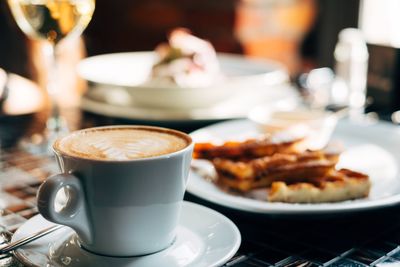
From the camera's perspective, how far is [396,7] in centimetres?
256

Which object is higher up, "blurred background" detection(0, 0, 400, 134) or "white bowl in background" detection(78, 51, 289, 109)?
"white bowl in background" detection(78, 51, 289, 109)

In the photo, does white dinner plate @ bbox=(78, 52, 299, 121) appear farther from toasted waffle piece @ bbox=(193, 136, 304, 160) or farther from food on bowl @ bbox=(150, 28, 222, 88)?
toasted waffle piece @ bbox=(193, 136, 304, 160)

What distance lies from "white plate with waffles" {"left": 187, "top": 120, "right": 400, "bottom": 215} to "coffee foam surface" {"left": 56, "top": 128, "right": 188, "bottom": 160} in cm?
10

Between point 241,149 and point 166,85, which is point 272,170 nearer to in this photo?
point 241,149

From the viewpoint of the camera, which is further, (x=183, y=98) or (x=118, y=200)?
(x=183, y=98)

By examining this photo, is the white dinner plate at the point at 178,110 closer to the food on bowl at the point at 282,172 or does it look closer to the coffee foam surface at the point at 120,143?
the food on bowl at the point at 282,172

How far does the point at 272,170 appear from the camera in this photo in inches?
27.0

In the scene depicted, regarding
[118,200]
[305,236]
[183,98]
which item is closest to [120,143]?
[118,200]

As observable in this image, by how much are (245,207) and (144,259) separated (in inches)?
5.4

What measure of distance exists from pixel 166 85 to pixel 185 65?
99 millimetres

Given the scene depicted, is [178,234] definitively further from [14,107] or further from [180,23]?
[180,23]

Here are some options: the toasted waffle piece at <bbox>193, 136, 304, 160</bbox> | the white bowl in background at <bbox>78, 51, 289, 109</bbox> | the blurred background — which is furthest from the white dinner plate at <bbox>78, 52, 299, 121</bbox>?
the blurred background

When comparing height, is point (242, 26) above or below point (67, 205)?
below

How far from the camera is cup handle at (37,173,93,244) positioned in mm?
470
